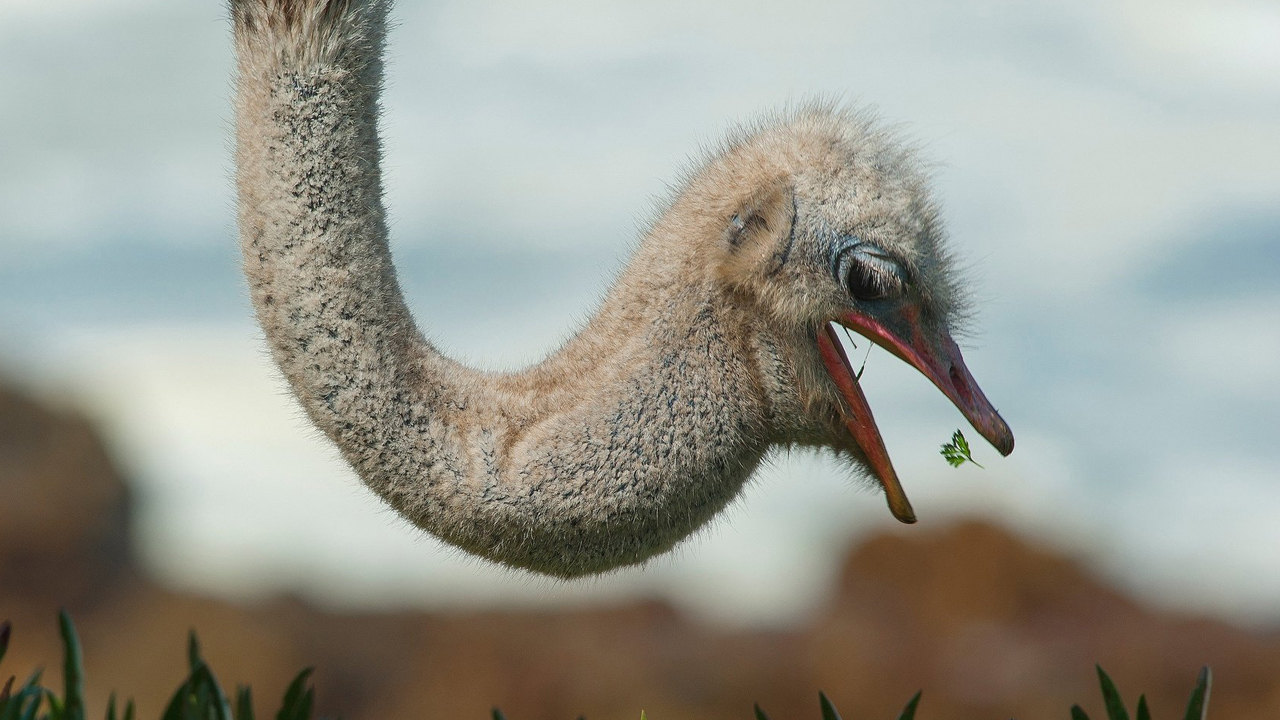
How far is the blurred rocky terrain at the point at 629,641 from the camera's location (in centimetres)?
2033

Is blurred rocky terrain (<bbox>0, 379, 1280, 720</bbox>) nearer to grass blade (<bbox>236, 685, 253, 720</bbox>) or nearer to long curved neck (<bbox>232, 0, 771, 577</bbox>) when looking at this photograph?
long curved neck (<bbox>232, 0, 771, 577</bbox>)

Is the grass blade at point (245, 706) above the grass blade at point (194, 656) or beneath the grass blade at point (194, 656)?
beneath

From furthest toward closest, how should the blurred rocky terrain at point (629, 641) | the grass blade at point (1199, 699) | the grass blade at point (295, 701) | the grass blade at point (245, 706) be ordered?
1. the blurred rocky terrain at point (629, 641)
2. the grass blade at point (1199, 699)
3. the grass blade at point (295, 701)
4. the grass blade at point (245, 706)

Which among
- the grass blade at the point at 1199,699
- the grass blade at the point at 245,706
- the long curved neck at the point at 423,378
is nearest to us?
the grass blade at the point at 245,706

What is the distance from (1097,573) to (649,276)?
77.9ft

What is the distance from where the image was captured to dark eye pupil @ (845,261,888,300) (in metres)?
3.52

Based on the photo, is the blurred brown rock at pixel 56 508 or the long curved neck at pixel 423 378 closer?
the long curved neck at pixel 423 378

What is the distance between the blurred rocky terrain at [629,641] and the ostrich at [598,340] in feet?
47.8

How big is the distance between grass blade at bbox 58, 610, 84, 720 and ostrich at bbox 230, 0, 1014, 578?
91 cm

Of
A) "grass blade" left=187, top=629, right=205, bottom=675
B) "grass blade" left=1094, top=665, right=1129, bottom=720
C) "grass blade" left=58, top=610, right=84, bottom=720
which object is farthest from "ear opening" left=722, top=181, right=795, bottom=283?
"grass blade" left=58, top=610, right=84, bottom=720

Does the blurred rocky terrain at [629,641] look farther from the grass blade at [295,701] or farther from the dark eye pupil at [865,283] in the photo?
the grass blade at [295,701]

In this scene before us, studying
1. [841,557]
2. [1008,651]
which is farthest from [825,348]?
[841,557]

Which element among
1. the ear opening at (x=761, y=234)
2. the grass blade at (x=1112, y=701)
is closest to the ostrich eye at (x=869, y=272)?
the ear opening at (x=761, y=234)

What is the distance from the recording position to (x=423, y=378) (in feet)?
11.9
